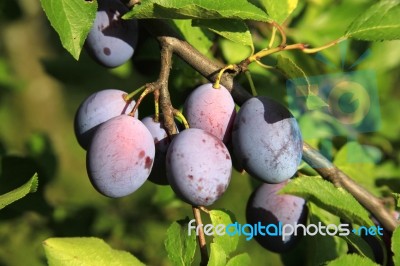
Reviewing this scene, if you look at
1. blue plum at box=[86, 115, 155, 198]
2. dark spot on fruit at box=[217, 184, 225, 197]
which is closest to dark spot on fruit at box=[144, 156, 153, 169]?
blue plum at box=[86, 115, 155, 198]

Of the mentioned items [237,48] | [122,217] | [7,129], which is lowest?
[7,129]

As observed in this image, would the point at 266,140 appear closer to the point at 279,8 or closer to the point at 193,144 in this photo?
the point at 193,144

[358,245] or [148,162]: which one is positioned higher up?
[148,162]

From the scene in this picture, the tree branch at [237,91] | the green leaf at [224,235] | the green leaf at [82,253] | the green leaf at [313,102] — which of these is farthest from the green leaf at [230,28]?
the green leaf at [82,253]

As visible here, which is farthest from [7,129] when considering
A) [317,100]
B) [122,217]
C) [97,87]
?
[317,100]

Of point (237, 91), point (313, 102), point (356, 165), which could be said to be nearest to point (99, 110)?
point (237, 91)

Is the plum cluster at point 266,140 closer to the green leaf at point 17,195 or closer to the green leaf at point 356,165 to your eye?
the green leaf at point 17,195

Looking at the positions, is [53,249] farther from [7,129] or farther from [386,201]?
[7,129]
